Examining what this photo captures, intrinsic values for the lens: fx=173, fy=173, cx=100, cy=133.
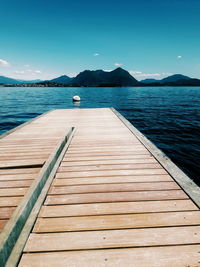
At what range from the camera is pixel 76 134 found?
23.2 feet

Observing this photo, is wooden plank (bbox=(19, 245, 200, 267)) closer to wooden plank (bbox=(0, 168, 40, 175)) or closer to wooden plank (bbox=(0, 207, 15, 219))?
wooden plank (bbox=(0, 207, 15, 219))

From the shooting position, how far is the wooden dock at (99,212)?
6.22ft

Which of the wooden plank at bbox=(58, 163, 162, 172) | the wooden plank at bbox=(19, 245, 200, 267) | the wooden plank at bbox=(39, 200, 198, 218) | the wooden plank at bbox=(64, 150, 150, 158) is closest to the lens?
the wooden plank at bbox=(19, 245, 200, 267)

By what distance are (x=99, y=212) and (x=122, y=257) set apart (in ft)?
2.43

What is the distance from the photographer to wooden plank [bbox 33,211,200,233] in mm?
2273

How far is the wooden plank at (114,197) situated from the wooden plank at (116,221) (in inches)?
14.2

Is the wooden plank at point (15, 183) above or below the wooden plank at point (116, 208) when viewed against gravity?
below

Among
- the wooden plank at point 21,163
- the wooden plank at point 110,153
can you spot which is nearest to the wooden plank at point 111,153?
the wooden plank at point 110,153

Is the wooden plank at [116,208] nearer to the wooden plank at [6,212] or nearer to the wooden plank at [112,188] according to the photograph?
the wooden plank at [112,188]

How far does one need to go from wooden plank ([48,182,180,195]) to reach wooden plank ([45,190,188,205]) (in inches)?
4.3

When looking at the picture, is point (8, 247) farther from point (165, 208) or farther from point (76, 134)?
point (76, 134)

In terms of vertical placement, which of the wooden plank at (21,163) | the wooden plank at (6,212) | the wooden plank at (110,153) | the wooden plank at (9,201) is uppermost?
the wooden plank at (6,212)

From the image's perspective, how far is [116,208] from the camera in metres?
2.63

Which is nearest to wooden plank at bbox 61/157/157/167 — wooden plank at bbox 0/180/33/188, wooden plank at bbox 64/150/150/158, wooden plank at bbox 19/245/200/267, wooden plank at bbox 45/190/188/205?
wooden plank at bbox 64/150/150/158
